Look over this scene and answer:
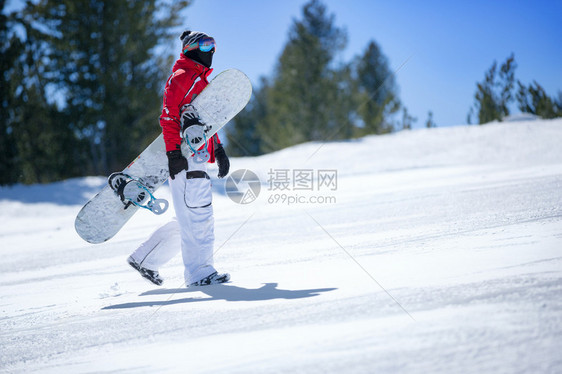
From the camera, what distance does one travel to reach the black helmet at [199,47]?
9.94ft

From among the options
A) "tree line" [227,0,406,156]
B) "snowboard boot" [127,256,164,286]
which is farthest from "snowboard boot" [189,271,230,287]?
"tree line" [227,0,406,156]

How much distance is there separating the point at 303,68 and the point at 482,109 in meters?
11.0

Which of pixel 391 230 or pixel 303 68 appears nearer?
pixel 391 230

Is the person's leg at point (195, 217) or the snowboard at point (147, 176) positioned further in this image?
the snowboard at point (147, 176)

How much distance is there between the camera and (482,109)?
527 inches

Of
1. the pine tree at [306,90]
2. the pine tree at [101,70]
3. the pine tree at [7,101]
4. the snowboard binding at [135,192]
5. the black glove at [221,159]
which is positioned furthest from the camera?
the pine tree at [306,90]

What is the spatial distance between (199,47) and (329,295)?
6.36 feet

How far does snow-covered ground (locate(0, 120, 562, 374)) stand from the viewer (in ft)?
5.22

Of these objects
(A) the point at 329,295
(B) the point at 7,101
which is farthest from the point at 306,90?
(A) the point at 329,295

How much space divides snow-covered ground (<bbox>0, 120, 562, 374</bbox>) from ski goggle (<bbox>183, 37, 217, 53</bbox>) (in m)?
1.66

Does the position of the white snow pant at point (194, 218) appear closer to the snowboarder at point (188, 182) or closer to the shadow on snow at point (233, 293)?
the snowboarder at point (188, 182)

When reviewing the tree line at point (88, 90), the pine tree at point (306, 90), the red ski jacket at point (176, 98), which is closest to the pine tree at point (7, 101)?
the tree line at point (88, 90)

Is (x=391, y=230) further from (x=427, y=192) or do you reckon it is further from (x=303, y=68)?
(x=303, y=68)

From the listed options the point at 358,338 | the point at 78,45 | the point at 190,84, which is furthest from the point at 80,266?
the point at 78,45
